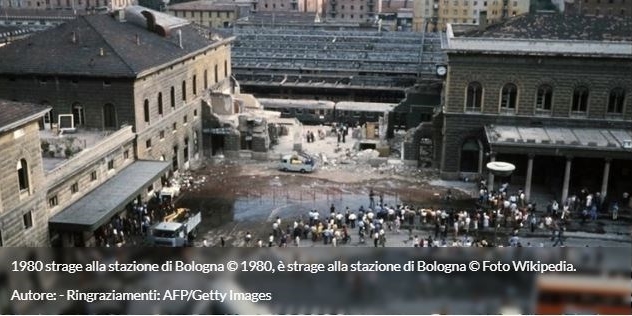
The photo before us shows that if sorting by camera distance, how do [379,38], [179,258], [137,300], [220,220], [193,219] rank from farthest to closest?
[379,38] < [220,220] < [193,219] < [179,258] < [137,300]

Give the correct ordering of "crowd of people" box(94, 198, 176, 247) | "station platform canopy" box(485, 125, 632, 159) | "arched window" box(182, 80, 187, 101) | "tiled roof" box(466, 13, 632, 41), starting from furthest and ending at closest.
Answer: "arched window" box(182, 80, 187, 101), "tiled roof" box(466, 13, 632, 41), "station platform canopy" box(485, 125, 632, 159), "crowd of people" box(94, 198, 176, 247)

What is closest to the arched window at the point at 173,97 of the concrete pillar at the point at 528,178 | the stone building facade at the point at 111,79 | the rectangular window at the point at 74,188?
the stone building facade at the point at 111,79

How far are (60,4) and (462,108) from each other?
109812 mm

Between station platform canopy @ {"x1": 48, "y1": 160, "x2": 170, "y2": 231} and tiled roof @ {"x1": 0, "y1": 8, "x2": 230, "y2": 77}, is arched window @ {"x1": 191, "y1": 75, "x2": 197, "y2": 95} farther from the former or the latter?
station platform canopy @ {"x1": 48, "y1": 160, "x2": 170, "y2": 231}

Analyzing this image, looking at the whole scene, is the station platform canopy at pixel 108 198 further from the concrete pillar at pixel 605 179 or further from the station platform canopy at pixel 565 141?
the concrete pillar at pixel 605 179

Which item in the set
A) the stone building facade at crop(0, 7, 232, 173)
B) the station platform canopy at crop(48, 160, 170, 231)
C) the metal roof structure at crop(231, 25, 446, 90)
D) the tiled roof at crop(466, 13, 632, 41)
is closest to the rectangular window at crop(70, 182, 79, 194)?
the station platform canopy at crop(48, 160, 170, 231)

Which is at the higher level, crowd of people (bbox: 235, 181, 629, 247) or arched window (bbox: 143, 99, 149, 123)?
arched window (bbox: 143, 99, 149, 123)

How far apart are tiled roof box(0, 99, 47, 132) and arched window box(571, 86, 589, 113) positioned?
1361 inches

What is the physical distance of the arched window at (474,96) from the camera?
49.0 m

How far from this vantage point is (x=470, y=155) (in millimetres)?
50688

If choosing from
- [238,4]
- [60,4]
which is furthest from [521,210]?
[60,4]

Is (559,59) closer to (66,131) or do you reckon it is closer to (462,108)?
(462,108)

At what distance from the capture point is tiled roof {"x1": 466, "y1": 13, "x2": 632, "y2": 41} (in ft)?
159

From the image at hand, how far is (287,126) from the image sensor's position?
63.1m
